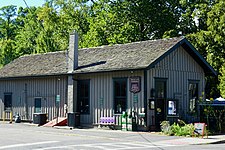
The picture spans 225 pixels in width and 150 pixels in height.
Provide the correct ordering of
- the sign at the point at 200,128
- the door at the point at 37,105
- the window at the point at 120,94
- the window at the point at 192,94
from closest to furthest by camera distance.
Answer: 1. the sign at the point at 200,128
2. the window at the point at 120,94
3. the window at the point at 192,94
4. the door at the point at 37,105

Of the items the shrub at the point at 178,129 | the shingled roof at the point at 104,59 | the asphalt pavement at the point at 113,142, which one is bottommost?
the asphalt pavement at the point at 113,142

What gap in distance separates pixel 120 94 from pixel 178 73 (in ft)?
13.9

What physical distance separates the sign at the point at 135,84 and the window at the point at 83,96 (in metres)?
3.99

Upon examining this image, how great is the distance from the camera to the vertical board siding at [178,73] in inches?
1097

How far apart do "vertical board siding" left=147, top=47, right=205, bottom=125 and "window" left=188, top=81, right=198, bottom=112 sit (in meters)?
0.35

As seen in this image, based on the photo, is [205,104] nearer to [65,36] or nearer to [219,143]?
[219,143]

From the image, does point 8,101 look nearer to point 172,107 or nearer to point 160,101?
point 160,101

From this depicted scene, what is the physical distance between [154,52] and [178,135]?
615cm

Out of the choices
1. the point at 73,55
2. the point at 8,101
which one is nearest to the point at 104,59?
the point at 73,55

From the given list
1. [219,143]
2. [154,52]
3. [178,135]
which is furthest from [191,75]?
[219,143]

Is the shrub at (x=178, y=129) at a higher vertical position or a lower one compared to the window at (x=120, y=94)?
lower

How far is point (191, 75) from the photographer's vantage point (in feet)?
101

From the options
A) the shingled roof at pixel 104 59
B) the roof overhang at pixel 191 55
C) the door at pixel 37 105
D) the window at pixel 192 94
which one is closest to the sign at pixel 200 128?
the roof overhang at pixel 191 55

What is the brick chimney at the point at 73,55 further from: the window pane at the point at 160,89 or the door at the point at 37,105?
the window pane at the point at 160,89
